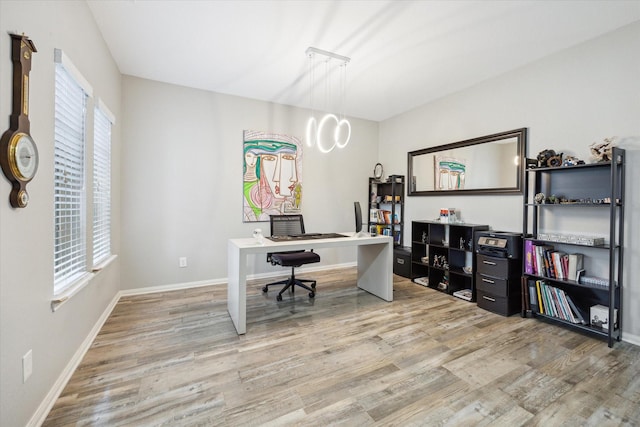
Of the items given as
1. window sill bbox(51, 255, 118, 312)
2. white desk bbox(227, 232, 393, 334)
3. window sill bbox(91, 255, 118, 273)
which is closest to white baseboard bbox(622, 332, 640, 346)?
white desk bbox(227, 232, 393, 334)

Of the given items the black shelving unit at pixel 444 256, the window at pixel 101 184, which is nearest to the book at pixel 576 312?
the black shelving unit at pixel 444 256

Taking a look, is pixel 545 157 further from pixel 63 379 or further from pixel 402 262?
pixel 63 379

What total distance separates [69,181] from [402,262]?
410 cm

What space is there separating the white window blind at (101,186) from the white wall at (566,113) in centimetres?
420

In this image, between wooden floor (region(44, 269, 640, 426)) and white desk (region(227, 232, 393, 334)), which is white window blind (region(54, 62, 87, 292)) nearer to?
wooden floor (region(44, 269, 640, 426))

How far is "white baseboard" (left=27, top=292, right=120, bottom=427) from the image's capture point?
146 cm

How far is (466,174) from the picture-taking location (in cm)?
378

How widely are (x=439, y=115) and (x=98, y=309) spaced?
4.80 m

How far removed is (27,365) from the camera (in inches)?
54.3

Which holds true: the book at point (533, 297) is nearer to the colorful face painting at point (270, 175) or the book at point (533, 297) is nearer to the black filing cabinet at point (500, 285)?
the black filing cabinet at point (500, 285)

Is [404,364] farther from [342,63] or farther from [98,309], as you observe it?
[342,63]

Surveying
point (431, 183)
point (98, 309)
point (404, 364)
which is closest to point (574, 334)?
point (404, 364)

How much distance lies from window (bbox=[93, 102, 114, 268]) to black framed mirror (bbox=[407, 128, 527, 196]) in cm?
413

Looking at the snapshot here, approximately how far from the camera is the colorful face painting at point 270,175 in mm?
4176
